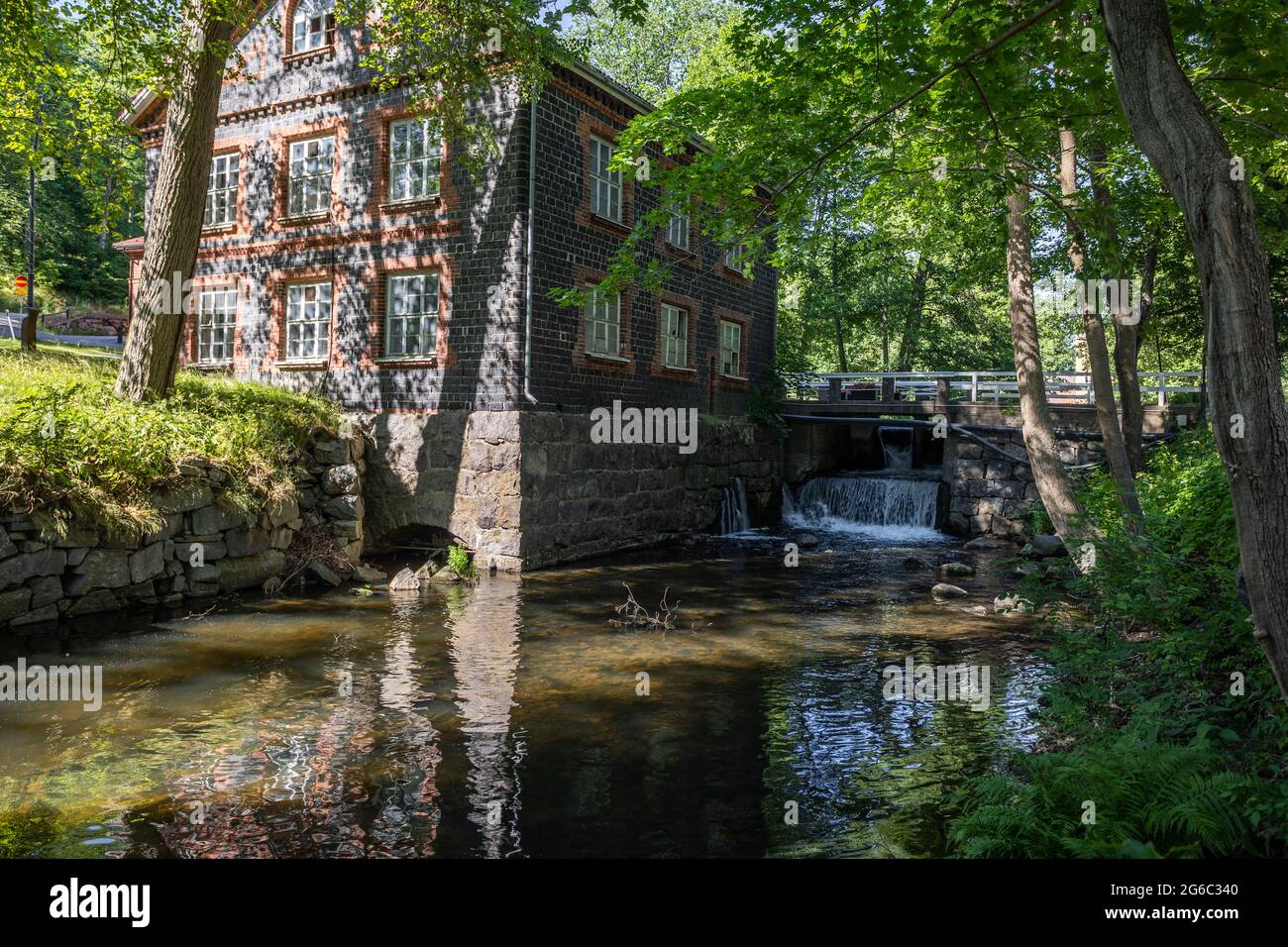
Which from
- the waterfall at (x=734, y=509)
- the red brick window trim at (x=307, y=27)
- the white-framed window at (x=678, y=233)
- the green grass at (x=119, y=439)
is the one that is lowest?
the waterfall at (x=734, y=509)

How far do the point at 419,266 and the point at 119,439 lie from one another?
21.0ft

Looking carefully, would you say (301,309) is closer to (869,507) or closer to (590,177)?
(590,177)

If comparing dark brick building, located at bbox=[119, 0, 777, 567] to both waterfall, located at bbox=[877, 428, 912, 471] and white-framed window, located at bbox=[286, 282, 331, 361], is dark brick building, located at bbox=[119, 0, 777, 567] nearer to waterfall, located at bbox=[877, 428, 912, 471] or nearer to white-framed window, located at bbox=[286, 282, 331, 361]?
white-framed window, located at bbox=[286, 282, 331, 361]

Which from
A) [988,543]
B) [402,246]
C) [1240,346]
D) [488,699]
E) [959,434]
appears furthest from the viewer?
[959,434]

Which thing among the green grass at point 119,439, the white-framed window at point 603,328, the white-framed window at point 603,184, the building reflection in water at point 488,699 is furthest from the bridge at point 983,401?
the green grass at point 119,439

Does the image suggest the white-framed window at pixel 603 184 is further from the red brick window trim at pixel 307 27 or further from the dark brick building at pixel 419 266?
the red brick window trim at pixel 307 27

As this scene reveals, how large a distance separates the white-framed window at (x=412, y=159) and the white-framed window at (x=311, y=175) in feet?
5.20

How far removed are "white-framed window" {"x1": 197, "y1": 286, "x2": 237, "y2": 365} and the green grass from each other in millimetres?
3974

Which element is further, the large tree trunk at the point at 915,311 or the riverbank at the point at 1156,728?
the large tree trunk at the point at 915,311

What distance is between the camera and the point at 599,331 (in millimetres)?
16688

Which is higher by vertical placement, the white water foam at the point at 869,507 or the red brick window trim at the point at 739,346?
the red brick window trim at the point at 739,346

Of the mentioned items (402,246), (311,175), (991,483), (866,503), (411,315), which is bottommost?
(866,503)

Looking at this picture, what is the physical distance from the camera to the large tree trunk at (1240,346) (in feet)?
12.2

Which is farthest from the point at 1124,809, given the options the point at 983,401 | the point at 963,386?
the point at 963,386
